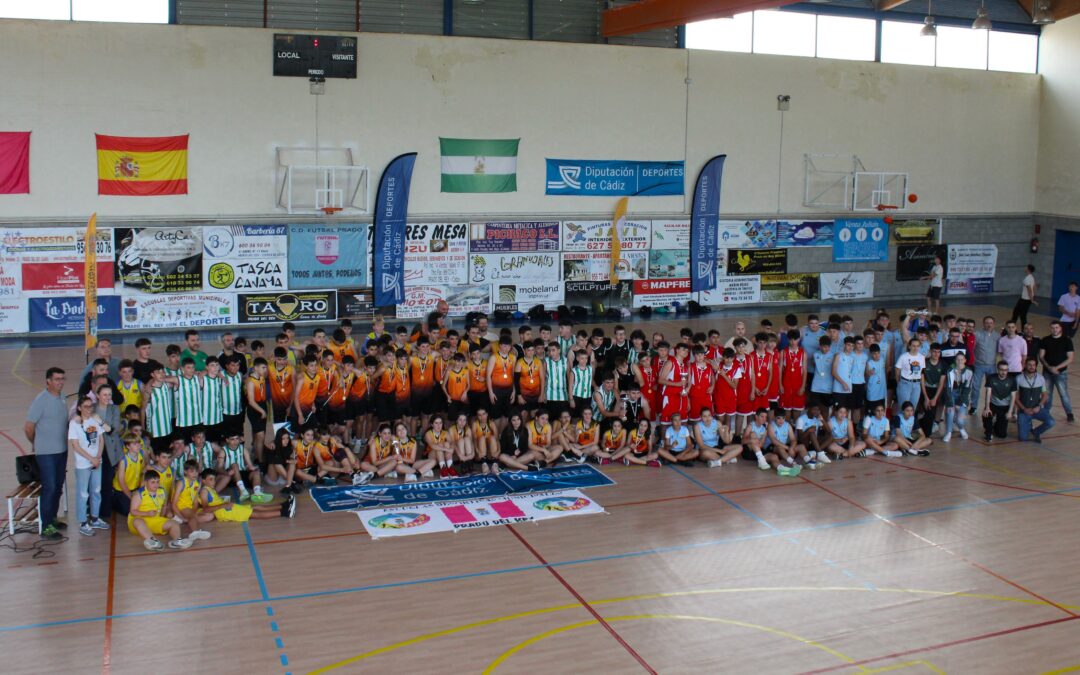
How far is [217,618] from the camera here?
30.5 feet

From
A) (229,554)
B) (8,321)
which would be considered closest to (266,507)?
(229,554)

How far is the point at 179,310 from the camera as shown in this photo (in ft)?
73.2

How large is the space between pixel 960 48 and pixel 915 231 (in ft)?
17.7

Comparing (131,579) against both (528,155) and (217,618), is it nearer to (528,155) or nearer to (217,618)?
(217,618)

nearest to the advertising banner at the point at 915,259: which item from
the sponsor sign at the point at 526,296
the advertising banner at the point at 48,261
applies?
the sponsor sign at the point at 526,296

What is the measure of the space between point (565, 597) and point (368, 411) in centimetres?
528

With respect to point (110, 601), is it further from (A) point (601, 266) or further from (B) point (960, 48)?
A: (B) point (960, 48)

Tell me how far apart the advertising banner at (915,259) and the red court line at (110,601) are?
916 inches

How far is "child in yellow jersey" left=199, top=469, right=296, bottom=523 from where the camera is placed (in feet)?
38.6

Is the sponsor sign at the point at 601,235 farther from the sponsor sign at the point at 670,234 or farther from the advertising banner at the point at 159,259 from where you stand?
the advertising banner at the point at 159,259

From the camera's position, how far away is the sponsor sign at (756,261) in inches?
1061

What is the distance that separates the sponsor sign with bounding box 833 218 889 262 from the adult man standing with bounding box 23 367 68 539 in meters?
21.8

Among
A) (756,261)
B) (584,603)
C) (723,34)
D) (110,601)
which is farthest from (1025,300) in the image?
(110,601)

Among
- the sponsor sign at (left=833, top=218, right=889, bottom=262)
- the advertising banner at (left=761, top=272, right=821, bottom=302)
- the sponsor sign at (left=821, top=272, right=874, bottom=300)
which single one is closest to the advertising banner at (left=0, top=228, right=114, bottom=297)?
the advertising banner at (left=761, top=272, right=821, bottom=302)
